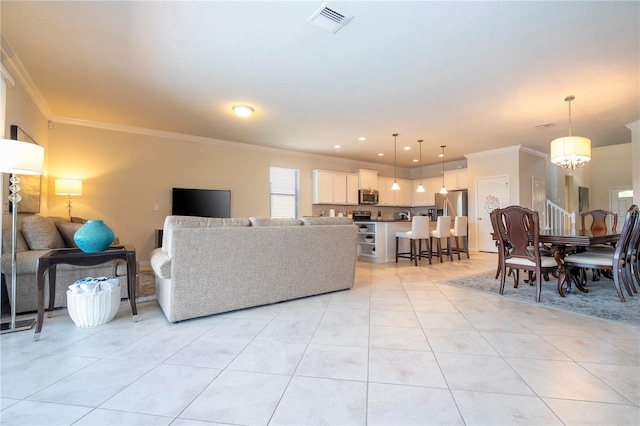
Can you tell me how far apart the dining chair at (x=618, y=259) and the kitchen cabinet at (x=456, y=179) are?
4449 mm

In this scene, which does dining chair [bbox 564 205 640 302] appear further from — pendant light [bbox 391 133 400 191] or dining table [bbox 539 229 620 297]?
pendant light [bbox 391 133 400 191]

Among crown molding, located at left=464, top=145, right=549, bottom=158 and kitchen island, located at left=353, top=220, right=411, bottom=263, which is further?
crown molding, located at left=464, top=145, right=549, bottom=158

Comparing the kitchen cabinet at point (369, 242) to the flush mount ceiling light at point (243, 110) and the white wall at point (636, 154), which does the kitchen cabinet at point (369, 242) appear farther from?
the white wall at point (636, 154)

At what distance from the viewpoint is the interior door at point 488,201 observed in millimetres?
6711

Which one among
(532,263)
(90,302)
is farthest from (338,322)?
(532,263)

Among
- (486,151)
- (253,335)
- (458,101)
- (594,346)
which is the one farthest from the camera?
(486,151)

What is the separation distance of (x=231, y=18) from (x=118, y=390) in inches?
105

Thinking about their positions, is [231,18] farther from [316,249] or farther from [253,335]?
[253,335]

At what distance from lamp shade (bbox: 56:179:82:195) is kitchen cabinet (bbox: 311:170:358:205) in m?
4.60

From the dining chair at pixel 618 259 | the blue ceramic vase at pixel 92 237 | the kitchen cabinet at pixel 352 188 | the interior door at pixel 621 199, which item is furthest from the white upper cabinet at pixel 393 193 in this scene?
the blue ceramic vase at pixel 92 237

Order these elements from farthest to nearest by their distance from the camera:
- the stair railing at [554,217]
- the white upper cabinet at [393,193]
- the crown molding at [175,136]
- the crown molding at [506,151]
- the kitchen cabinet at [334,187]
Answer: the white upper cabinet at [393,193] → the kitchen cabinet at [334,187] → the stair railing at [554,217] → the crown molding at [506,151] → the crown molding at [175,136]

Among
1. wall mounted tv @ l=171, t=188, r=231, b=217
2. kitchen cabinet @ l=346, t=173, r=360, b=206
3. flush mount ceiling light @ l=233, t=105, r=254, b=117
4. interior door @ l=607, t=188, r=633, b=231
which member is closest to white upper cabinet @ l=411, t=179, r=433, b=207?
kitchen cabinet @ l=346, t=173, r=360, b=206

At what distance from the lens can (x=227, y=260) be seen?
264 centimetres

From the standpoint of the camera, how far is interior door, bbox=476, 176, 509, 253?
6711mm
